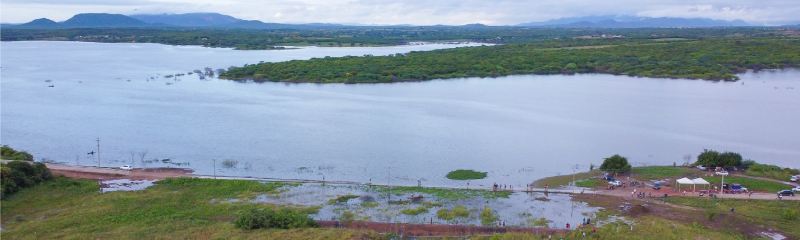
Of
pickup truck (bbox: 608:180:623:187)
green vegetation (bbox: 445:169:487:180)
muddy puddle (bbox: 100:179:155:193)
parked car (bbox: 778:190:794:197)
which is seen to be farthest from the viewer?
green vegetation (bbox: 445:169:487:180)

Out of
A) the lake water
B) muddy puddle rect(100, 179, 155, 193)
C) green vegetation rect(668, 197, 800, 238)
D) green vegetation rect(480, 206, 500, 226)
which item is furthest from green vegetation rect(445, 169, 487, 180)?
muddy puddle rect(100, 179, 155, 193)

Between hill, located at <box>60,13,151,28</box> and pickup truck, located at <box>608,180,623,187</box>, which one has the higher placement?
hill, located at <box>60,13,151,28</box>

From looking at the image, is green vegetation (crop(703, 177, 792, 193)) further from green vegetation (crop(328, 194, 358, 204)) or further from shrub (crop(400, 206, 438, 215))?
green vegetation (crop(328, 194, 358, 204))

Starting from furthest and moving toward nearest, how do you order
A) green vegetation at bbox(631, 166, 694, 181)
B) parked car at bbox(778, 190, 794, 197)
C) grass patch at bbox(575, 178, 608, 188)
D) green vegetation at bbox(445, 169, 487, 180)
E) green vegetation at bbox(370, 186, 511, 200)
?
green vegetation at bbox(445, 169, 487, 180) < green vegetation at bbox(631, 166, 694, 181) < grass patch at bbox(575, 178, 608, 188) < green vegetation at bbox(370, 186, 511, 200) < parked car at bbox(778, 190, 794, 197)

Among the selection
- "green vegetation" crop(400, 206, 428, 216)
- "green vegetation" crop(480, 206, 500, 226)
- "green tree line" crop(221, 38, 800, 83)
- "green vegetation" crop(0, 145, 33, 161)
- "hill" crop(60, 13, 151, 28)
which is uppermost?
"hill" crop(60, 13, 151, 28)

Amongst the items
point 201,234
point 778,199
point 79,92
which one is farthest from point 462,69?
point 201,234

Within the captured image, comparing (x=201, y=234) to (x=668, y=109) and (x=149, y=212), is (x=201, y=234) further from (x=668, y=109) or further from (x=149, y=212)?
(x=668, y=109)

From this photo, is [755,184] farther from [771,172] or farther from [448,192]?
[448,192]

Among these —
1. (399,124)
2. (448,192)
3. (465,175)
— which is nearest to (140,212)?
(448,192)
